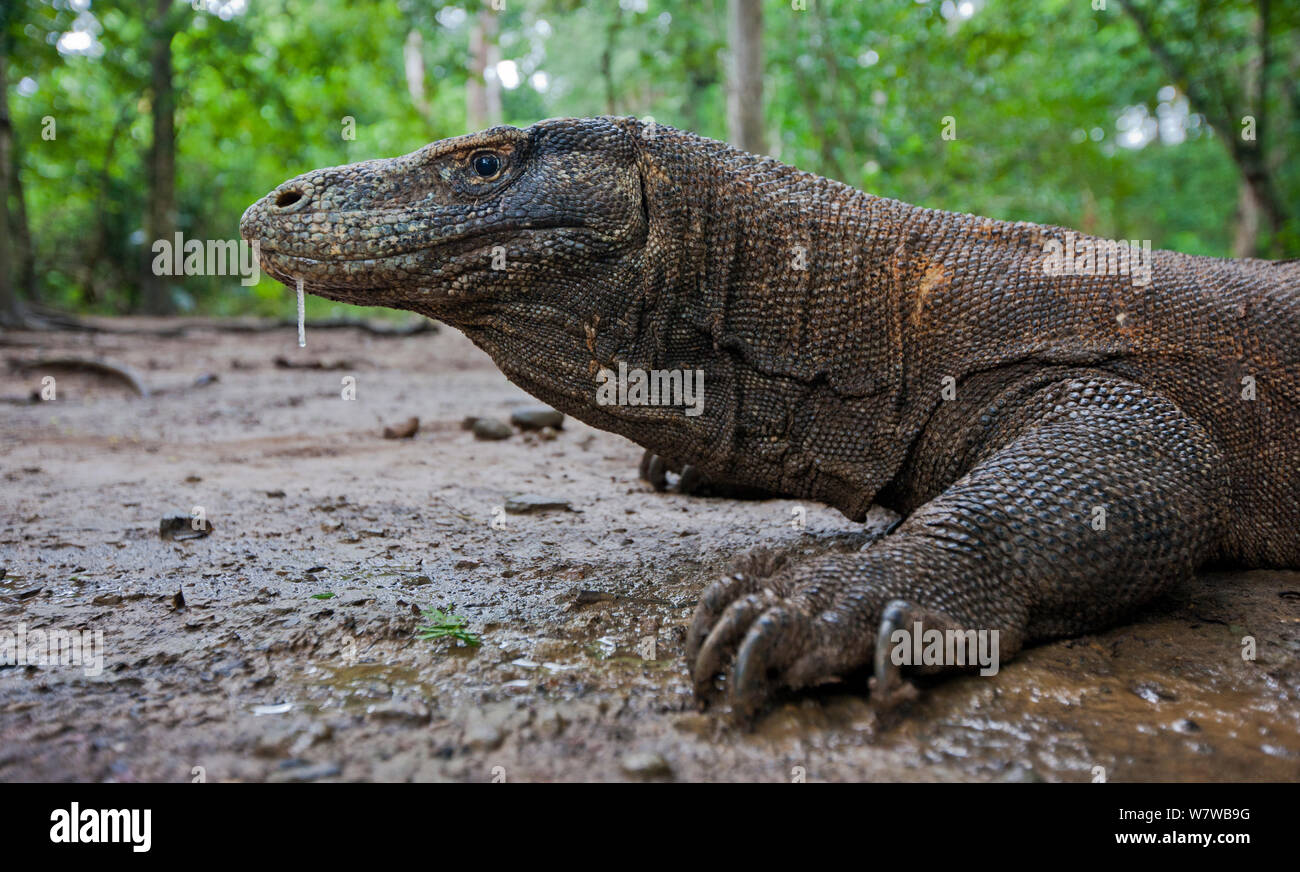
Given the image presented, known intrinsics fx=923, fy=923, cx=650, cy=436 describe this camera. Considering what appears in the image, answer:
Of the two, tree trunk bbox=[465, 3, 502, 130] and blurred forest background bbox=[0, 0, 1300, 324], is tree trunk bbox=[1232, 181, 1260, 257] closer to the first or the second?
blurred forest background bbox=[0, 0, 1300, 324]

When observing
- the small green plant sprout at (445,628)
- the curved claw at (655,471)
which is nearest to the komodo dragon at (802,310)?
the small green plant sprout at (445,628)

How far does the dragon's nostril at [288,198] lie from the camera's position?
3.04 metres

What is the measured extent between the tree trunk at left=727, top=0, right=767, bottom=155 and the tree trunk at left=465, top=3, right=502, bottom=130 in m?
14.0

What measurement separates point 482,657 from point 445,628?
264mm

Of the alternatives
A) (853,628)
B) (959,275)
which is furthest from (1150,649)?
(959,275)

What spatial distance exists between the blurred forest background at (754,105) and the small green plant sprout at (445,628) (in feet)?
24.6

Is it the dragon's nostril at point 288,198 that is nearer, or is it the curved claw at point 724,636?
the curved claw at point 724,636

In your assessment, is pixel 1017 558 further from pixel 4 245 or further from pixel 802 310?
pixel 4 245

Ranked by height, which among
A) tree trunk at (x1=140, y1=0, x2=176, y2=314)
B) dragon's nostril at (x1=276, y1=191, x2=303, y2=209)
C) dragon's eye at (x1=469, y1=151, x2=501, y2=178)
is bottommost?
dragon's nostril at (x1=276, y1=191, x2=303, y2=209)

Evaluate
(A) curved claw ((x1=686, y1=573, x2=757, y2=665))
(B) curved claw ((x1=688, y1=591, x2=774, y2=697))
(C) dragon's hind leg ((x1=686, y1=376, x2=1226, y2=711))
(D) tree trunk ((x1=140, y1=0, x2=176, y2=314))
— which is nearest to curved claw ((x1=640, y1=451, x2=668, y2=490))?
(C) dragon's hind leg ((x1=686, y1=376, x2=1226, y2=711))

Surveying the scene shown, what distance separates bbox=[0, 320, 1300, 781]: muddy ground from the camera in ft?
6.54

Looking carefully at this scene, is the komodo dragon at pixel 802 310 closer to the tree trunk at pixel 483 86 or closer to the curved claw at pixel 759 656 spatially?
the curved claw at pixel 759 656

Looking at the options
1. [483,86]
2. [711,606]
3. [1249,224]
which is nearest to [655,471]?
[711,606]

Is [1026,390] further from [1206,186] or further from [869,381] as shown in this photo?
[1206,186]
